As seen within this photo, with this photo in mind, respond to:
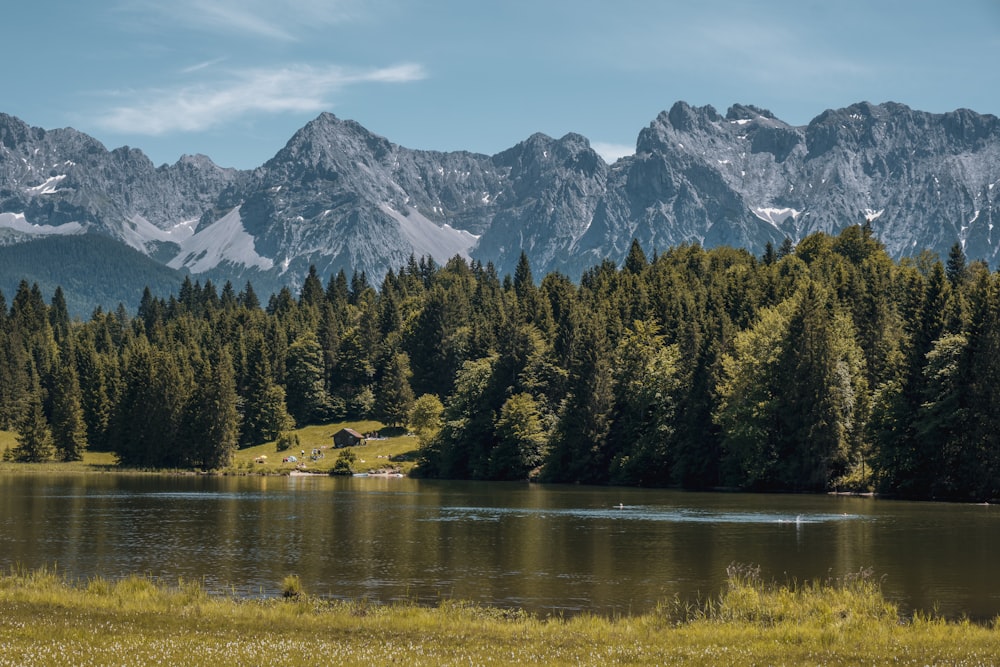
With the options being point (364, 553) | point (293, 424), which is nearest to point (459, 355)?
point (293, 424)

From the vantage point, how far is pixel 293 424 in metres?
197

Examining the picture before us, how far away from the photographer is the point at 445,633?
31031mm

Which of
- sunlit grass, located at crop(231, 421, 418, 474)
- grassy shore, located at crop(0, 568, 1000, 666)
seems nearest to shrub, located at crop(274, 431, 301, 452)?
sunlit grass, located at crop(231, 421, 418, 474)

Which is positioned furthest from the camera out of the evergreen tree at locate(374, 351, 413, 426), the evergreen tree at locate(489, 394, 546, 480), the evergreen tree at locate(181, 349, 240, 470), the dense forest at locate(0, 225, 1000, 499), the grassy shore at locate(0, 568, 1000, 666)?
the evergreen tree at locate(374, 351, 413, 426)

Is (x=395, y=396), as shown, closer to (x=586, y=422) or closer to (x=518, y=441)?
(x=518, y=441)

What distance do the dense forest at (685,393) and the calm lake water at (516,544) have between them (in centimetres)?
878

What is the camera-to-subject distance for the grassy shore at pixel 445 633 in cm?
2709

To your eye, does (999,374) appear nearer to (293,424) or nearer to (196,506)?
(196,506)

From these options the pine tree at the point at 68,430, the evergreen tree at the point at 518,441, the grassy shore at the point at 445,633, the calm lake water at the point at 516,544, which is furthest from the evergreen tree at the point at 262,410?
the grassy shore at the point at 445,633

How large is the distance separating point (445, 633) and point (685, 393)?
308 feet

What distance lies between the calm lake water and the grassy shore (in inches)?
204

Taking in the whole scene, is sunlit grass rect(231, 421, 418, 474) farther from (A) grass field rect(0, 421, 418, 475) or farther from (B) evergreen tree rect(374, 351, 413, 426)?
(B) evergreen tree rect(374, 351, 413, 426)

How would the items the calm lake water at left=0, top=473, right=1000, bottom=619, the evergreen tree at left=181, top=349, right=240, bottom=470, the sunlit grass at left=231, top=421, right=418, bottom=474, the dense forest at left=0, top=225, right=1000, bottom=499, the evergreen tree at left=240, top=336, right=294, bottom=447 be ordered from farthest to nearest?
the evergreen tree at left=240, top=336, right=294, bottom=447 < the evergreen tree at left=181, top=349, right=240, bottom=470 < the sunlit grass at left=231, top=421, right=418, bottom=474 < the dense forest at left=0, top=225, right=1000, bottom=499 < the calm lake water at left=0, top=473, right=1000, bottom=619

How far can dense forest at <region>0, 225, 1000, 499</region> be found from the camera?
320ft
